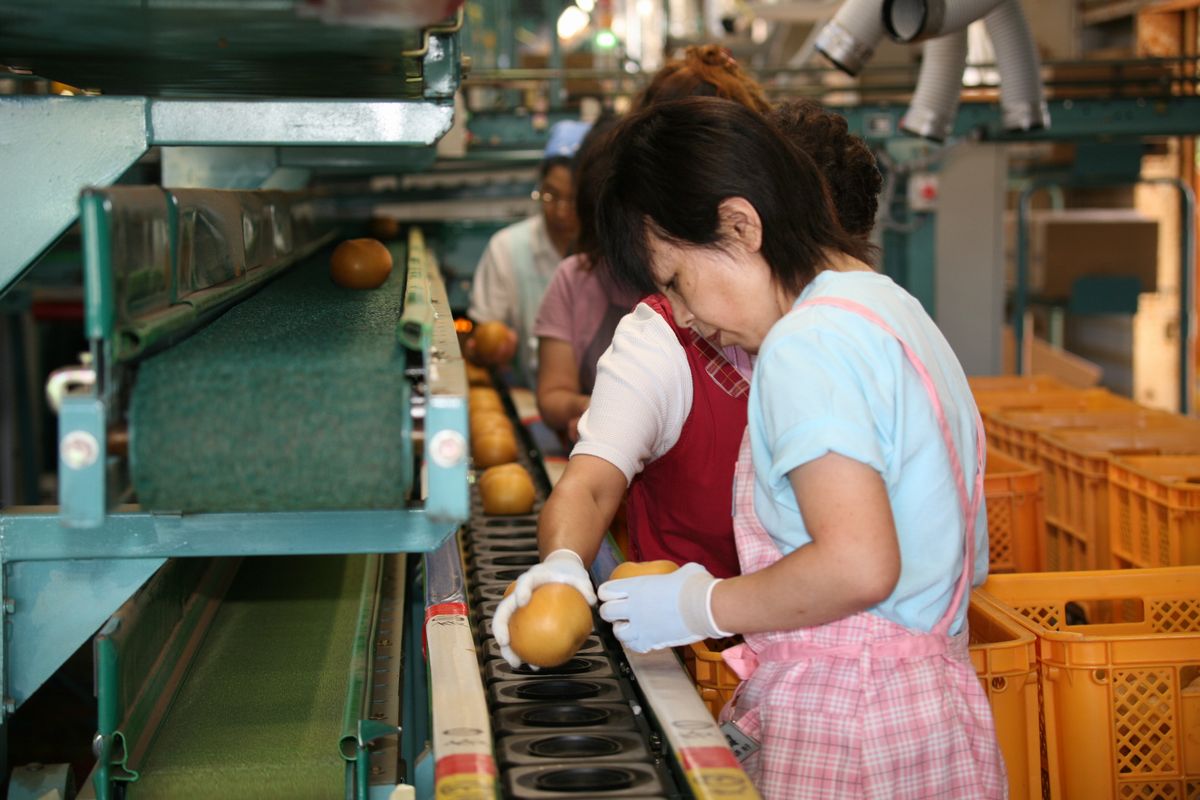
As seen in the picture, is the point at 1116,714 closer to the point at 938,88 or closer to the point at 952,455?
the point at 952,455

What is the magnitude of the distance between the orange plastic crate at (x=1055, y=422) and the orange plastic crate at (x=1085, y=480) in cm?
11

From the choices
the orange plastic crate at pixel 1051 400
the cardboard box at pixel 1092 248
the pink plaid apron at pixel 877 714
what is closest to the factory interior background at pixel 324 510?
the pink plaid apron at pixel 877 714

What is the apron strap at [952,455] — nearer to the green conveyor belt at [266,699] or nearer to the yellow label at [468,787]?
the yellow label at [468,787]

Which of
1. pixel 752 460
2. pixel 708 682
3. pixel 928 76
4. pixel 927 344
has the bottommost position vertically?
pixel 708 682

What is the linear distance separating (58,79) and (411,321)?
3.50 ft

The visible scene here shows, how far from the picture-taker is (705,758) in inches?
Answer: 57.7

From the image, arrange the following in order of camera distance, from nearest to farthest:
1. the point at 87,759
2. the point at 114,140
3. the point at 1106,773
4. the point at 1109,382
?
the point at 114,140, the point at 1106,773, the point at 87,759, the point at 1109,382

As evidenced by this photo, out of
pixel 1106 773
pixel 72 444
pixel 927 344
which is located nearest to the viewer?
pixel 72 444

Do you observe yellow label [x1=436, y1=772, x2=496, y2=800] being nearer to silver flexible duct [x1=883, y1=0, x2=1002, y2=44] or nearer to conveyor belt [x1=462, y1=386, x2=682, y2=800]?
conveyor belt [x1=462, y1=386, x2=682, y2=800]

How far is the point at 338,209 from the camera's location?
186 inches

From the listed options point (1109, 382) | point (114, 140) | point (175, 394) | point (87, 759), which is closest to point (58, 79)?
point (114, 140)

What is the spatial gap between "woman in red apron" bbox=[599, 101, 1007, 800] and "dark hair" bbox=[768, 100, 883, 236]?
0.33 meters

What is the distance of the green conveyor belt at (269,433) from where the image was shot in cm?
142

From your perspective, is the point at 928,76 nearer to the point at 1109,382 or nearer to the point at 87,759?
the point at 87,759
